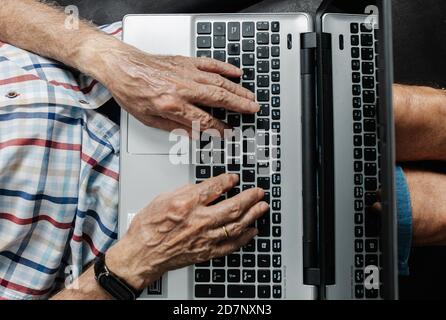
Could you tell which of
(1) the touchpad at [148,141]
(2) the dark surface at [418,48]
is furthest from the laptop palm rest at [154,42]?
(2) the dark surface at [418,48]

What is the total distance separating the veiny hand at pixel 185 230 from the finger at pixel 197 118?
7 cm

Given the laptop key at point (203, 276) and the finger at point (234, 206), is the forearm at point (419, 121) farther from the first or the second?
the laptop key at point (203, 276)

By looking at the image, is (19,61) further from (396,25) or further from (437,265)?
(437,265)

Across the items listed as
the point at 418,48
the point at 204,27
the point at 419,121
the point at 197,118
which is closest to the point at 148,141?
the point at 197,118

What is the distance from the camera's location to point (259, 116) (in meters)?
0.79

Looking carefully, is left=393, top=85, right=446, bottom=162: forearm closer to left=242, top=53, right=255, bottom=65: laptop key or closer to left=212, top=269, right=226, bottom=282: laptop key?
left=242, top=53, right=255, bottom=65: laptop key

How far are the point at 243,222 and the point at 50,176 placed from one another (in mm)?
300

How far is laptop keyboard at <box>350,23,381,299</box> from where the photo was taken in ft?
2.62

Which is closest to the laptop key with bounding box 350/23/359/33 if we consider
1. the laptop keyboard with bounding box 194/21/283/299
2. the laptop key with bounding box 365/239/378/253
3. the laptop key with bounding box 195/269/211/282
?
the laptop keyboard with bounding box 194/21/283/299

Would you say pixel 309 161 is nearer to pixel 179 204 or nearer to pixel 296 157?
pixel 296 157

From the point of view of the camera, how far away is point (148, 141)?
0.82 m

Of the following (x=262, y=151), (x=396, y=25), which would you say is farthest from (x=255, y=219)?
(x=396, y=25)

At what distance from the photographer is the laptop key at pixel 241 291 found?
79 centimetres

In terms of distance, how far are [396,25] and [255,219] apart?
509mm
